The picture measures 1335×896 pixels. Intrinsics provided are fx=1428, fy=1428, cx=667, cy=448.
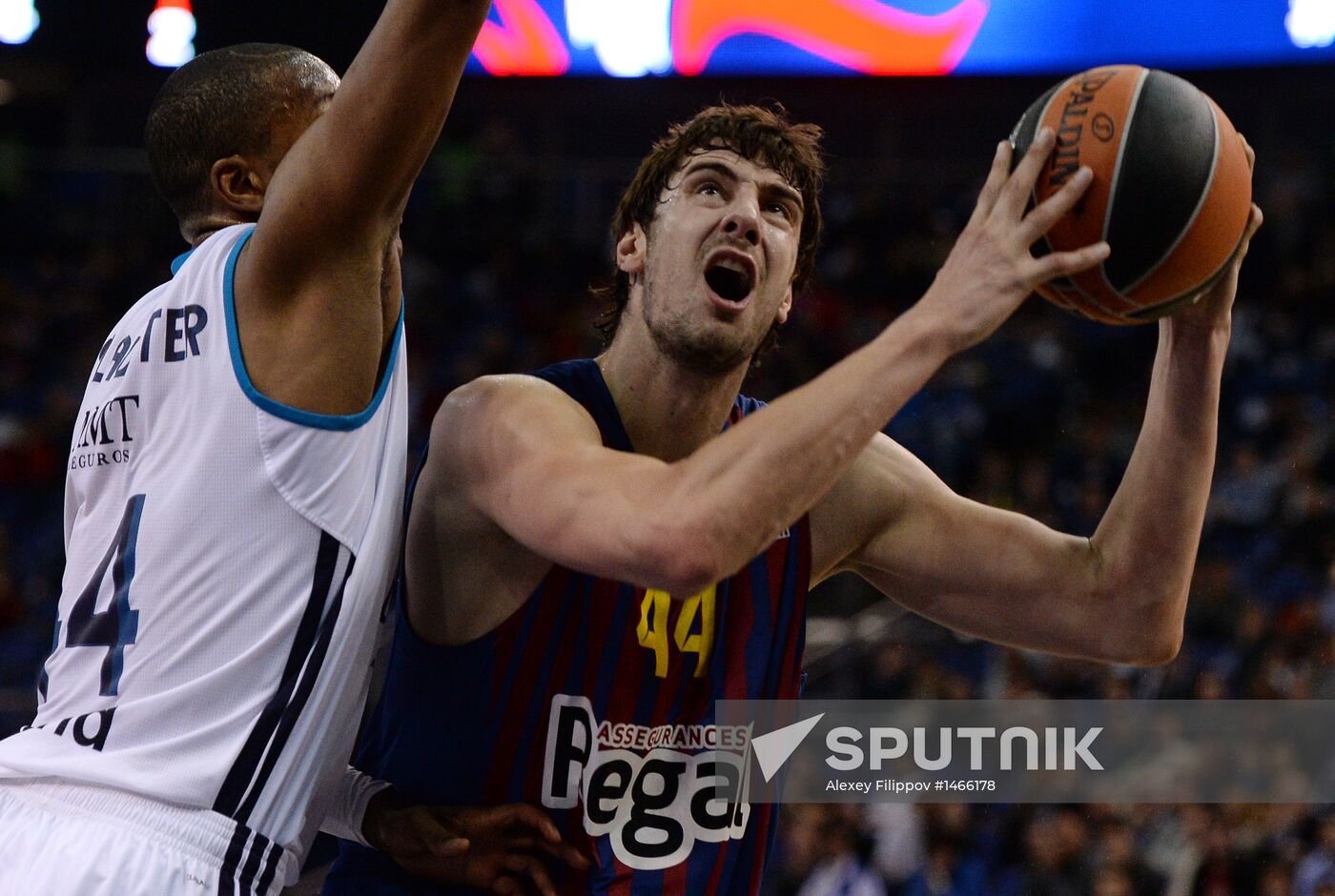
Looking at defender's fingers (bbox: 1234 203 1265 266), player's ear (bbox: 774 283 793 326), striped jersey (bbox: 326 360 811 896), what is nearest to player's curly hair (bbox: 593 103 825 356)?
player's ear (bbox: 774 283 793 326)

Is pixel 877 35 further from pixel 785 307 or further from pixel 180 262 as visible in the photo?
pixel 180 262

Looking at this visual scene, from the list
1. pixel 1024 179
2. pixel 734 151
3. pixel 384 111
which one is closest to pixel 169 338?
pixel 384 111

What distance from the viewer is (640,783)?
115 inches

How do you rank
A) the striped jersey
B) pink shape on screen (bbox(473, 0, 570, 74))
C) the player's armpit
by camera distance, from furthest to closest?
pink shape on screen (bbox(473, 0, 570, 74)) → the player's armpit → the striped jersey

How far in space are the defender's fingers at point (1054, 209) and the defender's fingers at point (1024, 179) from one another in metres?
0.03

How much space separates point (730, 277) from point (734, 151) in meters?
0.28

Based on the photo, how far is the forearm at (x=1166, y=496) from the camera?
2963mm

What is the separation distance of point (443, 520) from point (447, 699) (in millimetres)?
373

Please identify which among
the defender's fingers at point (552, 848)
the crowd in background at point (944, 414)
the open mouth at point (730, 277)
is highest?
the crowd in background at point (944, 414)

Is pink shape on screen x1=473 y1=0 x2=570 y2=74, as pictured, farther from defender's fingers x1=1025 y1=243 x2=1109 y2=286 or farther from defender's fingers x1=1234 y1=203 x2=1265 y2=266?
defender's fingers x1=1025 y1=243 x2=1109 y2=286

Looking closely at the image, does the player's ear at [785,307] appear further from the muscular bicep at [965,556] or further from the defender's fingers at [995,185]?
the defender's fingers at [995,185]

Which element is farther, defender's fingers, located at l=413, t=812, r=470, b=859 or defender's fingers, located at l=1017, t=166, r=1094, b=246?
defender's fingers, located at l=413, t=812, r=470, b=859

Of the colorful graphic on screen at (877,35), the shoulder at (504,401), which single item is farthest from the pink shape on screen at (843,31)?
the shoulder at (504,401)

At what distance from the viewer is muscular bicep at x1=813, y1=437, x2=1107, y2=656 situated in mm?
3238
